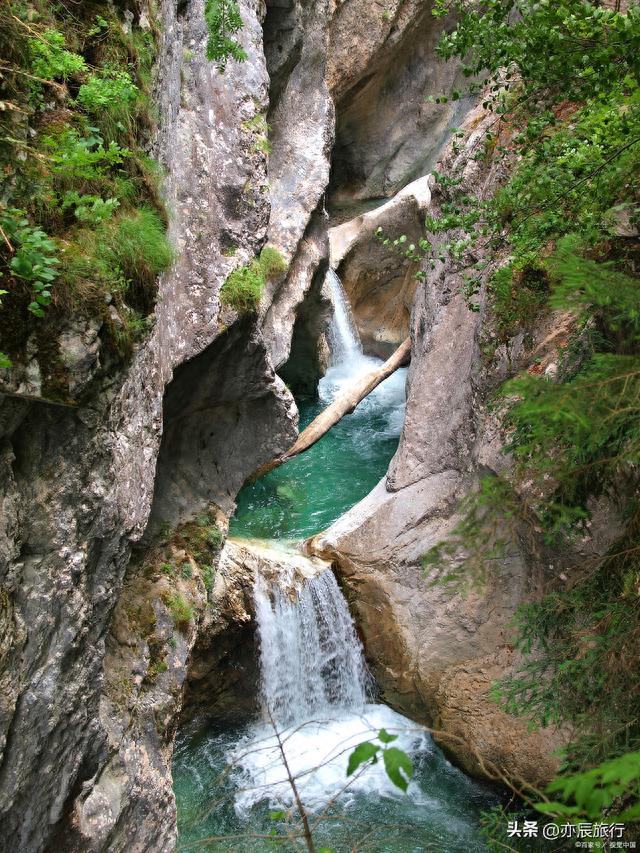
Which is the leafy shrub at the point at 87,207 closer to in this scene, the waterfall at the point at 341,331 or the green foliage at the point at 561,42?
the green foliage at the point at 561,42

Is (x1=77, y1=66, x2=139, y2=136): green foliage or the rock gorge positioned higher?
(x1=77, y1=66, x2=139, y2=136): green foliage

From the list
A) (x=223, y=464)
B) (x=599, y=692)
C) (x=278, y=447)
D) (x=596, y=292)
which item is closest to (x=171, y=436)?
(x=223, y=464)

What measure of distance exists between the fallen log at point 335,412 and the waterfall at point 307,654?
Answer: 210 centimetres

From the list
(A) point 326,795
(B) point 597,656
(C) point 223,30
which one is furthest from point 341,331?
(B) point 597,656

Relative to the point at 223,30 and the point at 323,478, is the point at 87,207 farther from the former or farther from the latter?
the point at 323,478

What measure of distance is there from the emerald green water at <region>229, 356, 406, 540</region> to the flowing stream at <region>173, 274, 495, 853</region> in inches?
1.6

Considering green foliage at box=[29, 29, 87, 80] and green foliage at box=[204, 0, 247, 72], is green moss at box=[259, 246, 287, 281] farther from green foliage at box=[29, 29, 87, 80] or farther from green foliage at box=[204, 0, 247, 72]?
green foliage at box=[29, 29, 87, 80]

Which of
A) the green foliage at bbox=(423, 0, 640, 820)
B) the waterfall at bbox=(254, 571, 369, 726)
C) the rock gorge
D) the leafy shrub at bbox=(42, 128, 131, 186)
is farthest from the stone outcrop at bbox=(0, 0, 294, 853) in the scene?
the green foliage at bbox=(423, 0, 640, 820)

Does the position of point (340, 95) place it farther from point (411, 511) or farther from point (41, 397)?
point (41, 397)

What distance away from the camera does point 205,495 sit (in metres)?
8.35

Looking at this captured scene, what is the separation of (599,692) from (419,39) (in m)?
18.5

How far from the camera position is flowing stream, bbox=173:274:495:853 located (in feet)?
21.6

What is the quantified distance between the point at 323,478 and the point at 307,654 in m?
4.22

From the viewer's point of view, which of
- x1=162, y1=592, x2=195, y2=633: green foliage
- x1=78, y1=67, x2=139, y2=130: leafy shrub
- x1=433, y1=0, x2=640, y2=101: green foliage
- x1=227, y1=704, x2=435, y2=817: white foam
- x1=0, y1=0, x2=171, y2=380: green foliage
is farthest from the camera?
x1=227, y1=704, x2=435, y2=817: white foam
